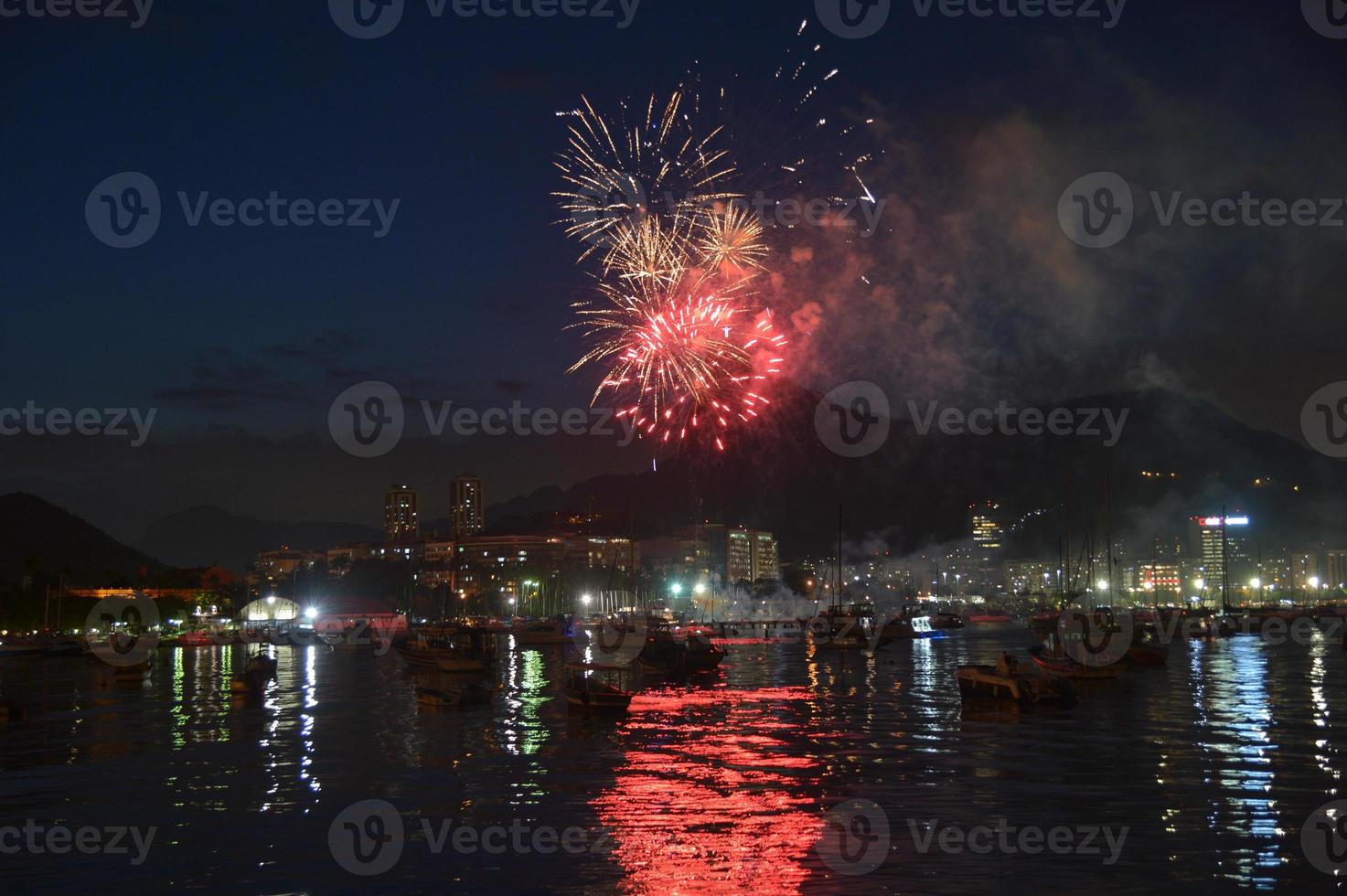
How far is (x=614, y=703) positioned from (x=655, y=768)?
34.3 feet

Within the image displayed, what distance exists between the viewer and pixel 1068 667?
148 feet

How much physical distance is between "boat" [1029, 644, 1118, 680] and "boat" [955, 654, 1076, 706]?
697 cm

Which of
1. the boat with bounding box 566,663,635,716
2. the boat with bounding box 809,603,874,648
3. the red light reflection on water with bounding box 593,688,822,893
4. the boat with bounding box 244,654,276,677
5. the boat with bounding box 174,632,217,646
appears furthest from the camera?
the boat with bounding box 174,632,217,646

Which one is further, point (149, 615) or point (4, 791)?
point (149, 615)

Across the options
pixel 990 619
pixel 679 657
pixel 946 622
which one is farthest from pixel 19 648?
pixel 990 619

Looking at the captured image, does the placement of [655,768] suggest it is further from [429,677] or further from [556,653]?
[556,653]

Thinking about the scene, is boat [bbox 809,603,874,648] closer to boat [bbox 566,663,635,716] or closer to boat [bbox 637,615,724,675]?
boat [bbox 637,615,724,675]

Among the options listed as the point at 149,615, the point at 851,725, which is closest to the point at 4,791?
the point at 851,725

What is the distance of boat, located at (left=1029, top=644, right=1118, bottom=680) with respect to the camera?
44.4 m

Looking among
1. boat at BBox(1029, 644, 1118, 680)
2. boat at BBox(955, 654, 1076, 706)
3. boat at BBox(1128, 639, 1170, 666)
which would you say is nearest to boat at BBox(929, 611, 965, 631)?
boat at BBox(1128, 639, 1170, 666)

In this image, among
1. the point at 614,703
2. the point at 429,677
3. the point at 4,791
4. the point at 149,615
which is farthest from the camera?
the point at 149,615

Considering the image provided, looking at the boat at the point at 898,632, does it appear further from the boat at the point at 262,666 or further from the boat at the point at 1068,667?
the boat at the point at 262,666

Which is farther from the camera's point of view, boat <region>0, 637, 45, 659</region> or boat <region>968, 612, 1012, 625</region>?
boat <region>968, 612, 1012, 625</region>

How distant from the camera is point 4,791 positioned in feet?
74.5
